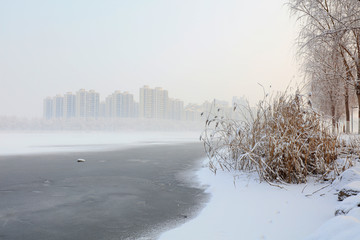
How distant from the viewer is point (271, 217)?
2504 millimetres

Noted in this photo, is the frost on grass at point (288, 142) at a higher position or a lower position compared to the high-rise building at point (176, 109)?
lower

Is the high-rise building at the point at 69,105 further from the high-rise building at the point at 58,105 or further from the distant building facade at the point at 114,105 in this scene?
the high-rise building at the point at 58,105

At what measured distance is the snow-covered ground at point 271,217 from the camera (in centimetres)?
175

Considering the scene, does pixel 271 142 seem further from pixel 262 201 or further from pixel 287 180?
pixel 262 201

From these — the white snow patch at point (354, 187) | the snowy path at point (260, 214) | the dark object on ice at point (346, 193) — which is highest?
the white snow patch at point (354, 187)

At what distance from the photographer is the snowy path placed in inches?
85.6

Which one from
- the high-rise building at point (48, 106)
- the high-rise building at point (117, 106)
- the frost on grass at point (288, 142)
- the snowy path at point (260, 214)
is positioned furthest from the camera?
→ the high-rise building at point (48, 106)

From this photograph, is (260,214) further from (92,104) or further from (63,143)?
(92,104)

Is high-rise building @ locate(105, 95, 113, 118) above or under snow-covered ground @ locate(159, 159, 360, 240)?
above

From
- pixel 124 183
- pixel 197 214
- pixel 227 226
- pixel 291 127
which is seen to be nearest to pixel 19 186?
pixel 124 183

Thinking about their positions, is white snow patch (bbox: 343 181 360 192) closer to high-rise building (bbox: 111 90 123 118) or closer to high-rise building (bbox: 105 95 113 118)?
high-rise building (bbox: 111 90 123 118)

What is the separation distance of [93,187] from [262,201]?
253 cm

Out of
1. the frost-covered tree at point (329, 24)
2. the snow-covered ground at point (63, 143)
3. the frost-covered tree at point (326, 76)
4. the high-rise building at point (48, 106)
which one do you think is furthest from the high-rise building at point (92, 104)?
the frost-covered tree at point (329, 24)

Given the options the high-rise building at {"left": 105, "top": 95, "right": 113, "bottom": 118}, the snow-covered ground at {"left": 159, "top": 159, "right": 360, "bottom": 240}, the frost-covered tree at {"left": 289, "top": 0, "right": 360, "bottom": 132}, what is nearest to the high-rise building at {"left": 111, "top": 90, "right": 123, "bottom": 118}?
the high-rise building at {"left": 105, "top": 95, "right": 113, "bottom": 118}
